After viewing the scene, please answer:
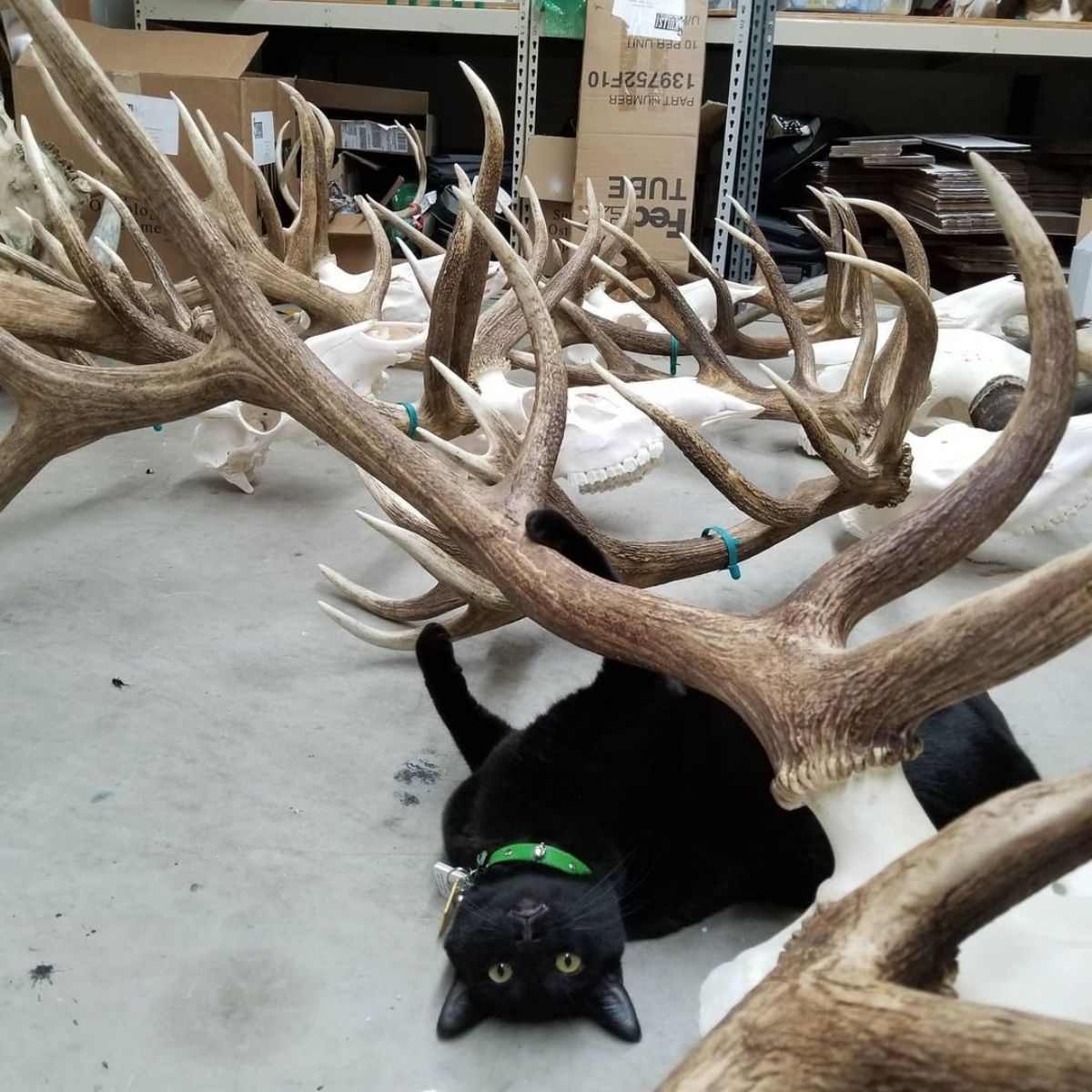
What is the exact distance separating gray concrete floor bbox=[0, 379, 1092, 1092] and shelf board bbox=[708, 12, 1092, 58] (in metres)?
2.31

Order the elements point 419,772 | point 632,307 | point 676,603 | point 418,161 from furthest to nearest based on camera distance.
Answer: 1. point 632,307
2. point 418,161
3. point 419,772
4. point 676,603

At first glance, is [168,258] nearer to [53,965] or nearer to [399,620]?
[399,620]

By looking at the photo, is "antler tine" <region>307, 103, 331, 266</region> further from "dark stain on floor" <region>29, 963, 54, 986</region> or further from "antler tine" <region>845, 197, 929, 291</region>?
"dark stain on floor" <region>29, 963, 54, 986</region>

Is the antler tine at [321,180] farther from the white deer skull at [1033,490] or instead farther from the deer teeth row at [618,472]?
the white deer skull at [1033,490]

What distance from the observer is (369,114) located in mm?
4020

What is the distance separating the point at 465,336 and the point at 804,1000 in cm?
117

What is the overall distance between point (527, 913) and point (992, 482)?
476 mm

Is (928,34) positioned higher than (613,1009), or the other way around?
(928,34)

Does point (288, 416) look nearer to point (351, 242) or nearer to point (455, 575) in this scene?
point (455, 575)

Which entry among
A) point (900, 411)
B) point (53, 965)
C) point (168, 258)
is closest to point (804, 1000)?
point (53, 965)

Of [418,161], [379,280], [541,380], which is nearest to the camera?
[541,380]

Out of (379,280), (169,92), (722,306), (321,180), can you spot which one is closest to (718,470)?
(722,306)

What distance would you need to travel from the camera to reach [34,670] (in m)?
1.41

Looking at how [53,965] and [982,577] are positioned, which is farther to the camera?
[982,577]
